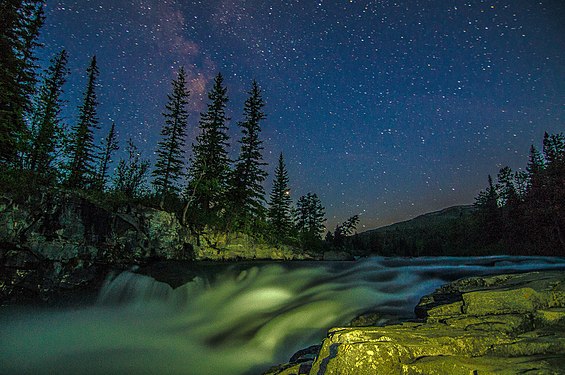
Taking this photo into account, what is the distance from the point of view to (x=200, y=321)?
8.76 m

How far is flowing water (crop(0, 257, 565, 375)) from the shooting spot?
6113mm

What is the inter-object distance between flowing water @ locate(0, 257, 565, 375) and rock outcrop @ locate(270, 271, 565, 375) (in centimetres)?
321

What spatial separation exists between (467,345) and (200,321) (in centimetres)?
836

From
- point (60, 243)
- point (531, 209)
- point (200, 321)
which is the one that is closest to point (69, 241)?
point (60, 243)

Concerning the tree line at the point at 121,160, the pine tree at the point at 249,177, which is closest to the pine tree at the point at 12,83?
the tree line at the point at 121,160

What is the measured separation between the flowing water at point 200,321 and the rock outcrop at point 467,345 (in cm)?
321

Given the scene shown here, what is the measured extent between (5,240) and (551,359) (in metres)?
16.6

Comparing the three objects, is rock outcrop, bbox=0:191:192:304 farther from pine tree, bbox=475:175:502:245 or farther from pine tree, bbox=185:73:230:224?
pine tree, bbox=475:175:502:245

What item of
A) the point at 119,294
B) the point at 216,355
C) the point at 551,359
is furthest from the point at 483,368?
the point at 119,294

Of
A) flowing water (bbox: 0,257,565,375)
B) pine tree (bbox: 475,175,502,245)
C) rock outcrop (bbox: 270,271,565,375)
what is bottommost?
flowing water (bbox: 0,257,565,375)

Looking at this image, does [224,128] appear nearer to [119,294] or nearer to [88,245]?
[88,245]

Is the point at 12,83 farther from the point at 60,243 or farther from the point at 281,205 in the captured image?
the point at 281,205

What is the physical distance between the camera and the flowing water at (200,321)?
241 inches

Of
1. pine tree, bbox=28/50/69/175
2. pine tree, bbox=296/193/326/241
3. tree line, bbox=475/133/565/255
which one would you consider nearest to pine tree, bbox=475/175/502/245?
tree line, bbox=475/133/565/255
